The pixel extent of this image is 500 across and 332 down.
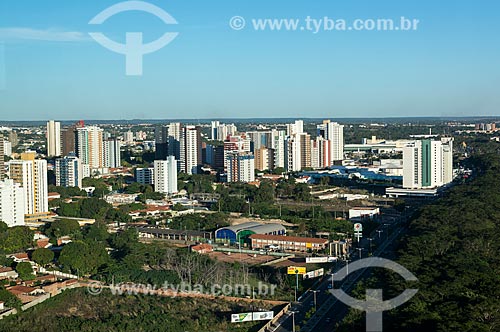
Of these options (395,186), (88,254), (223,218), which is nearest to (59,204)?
(223,218)

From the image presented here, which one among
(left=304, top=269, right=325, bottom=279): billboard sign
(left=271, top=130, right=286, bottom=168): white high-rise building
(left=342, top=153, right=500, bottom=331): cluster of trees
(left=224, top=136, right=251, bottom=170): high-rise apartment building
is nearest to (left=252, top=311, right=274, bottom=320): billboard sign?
(left=342, top=153, right=500, bottom=331): cluster of trees

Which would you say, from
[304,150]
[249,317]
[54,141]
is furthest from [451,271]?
[54,141]

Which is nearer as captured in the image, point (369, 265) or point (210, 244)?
point (369, 265)

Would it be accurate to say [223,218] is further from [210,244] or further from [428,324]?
[428,324]

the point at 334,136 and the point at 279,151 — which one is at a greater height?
the point at 334,136

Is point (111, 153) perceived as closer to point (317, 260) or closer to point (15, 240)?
point (15, 240)

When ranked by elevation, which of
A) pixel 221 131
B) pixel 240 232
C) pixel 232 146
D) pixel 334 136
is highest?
pixel 221 131

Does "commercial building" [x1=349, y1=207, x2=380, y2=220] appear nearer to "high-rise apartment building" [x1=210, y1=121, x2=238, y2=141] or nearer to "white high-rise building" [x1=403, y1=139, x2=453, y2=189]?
"white high-rise building" [x1=403, y1=139, x2=453, y2=189]
